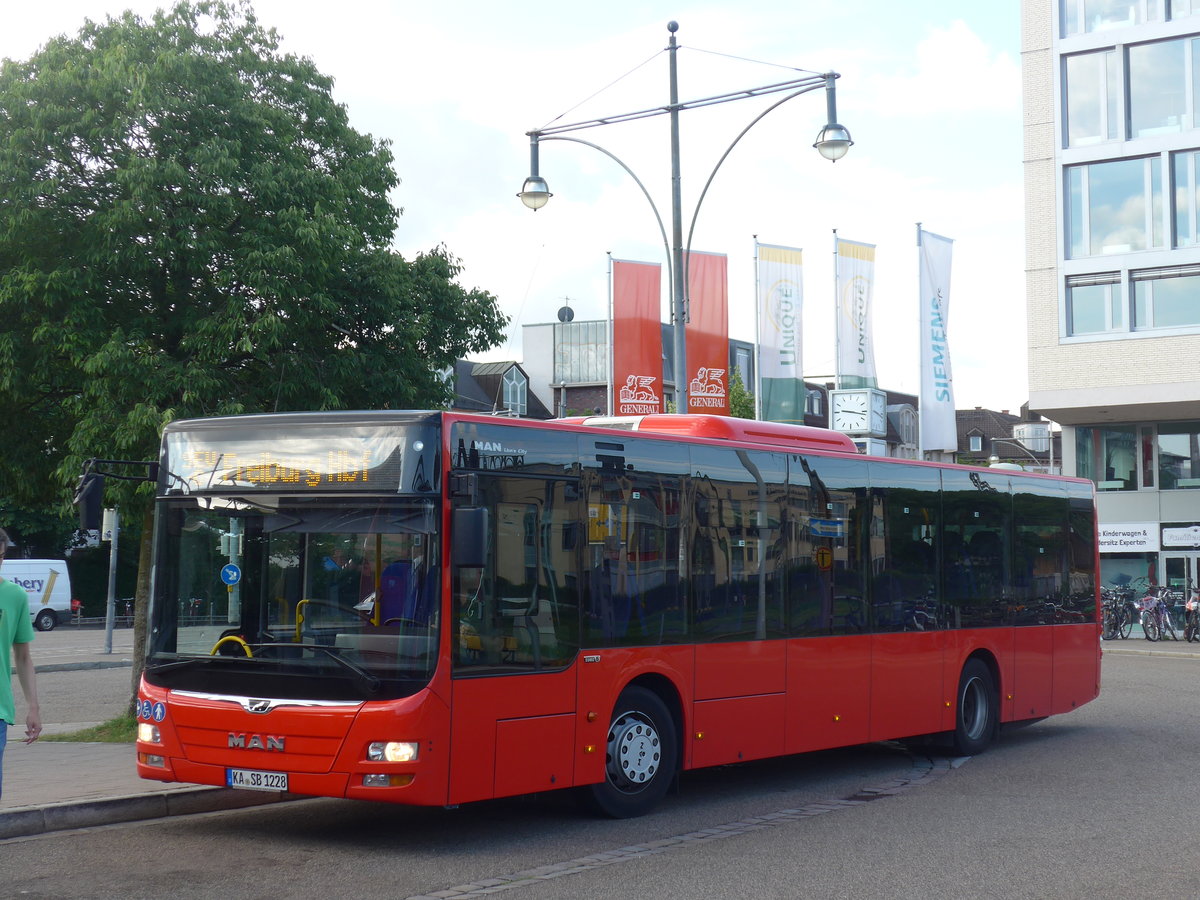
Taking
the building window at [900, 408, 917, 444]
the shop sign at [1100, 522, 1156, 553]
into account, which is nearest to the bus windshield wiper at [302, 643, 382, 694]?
the shop sign at [1100, 522, 1156, 553]

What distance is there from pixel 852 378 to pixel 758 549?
2443 cm

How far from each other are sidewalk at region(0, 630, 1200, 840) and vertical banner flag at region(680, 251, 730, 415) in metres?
13.7

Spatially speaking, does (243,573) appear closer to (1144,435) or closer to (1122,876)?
(1122,876)

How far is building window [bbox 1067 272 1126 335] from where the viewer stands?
1495 inches

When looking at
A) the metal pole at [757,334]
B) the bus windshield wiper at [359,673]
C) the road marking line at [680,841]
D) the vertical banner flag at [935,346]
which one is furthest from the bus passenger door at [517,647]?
the vertical banner flag at [935,346]

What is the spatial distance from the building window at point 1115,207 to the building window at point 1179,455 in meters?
5.33

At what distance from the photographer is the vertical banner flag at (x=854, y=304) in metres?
34.4

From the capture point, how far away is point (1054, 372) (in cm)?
3859

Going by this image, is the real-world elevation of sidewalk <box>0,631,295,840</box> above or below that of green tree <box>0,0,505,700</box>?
below

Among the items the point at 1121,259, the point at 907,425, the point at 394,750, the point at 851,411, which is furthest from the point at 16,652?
the point at 907,425

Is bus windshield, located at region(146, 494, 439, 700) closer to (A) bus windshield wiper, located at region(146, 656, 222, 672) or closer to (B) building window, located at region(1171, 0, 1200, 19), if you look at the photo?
(A) bus windshield wiper, located at region(146, 656, 222, 672)

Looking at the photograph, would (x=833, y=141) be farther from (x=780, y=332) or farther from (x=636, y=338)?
(x=780, y=332)

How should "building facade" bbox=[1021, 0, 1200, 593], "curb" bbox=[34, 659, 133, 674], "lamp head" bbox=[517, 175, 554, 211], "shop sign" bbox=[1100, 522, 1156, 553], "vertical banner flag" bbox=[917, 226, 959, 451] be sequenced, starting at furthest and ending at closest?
"shop sign" bbox=[1100, 522, 1156, 553]
"building facade" bbox=[1021, 0, 1200, 593]
"vertical banner flag" bbox=[917, 226, 959, 451]
"curb" bbox=[34, 659, 133, 674]
"lamp head" bbox=[517, 175, 554, 211]

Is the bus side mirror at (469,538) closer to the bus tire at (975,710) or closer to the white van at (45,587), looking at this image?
the bus tire at (975,710)
